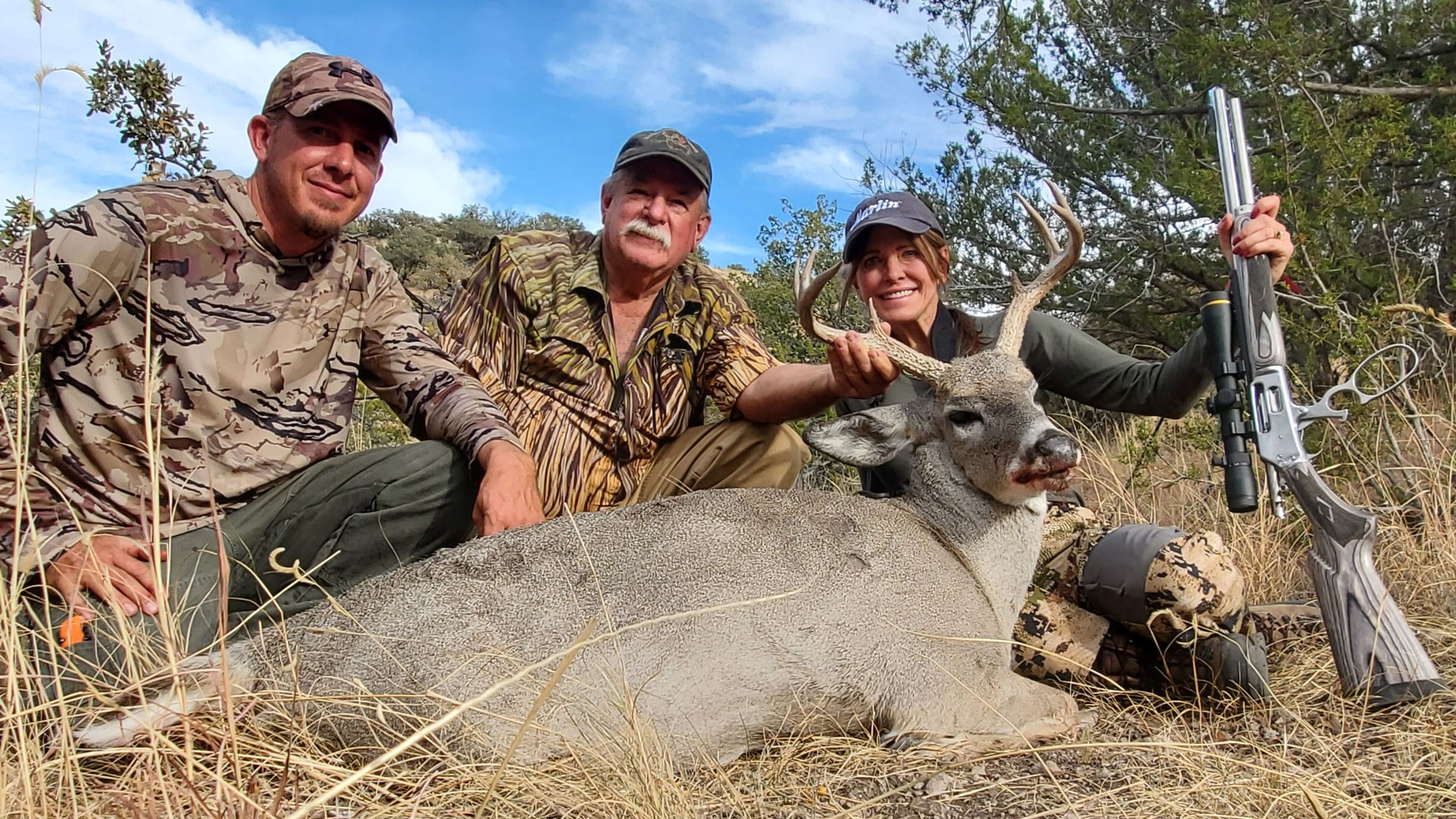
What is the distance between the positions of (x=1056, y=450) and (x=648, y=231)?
2.37 meters

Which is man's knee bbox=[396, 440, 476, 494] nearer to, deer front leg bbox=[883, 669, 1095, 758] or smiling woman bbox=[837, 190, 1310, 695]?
smiling woman bbox=[837, 190, 1310, 695]

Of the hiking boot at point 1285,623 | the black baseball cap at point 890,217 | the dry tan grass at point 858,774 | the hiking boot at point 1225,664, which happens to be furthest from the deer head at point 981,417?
the hiking boot at point 1285,623

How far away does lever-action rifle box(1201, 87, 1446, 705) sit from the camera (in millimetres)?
3375

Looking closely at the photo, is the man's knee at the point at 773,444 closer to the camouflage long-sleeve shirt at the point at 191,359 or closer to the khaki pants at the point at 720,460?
the khaki pants at the point at 720,460

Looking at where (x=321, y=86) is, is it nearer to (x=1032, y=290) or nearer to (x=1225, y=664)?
(x=1032, y=290)

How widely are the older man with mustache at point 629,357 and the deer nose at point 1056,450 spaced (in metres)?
1.41

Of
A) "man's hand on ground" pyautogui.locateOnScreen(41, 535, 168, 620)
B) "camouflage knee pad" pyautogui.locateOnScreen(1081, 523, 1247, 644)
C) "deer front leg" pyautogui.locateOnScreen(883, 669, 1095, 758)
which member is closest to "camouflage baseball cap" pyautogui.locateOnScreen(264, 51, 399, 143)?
"man's hand on ground" pyautogui.locateOnScreen(41, 535, 168, 620)

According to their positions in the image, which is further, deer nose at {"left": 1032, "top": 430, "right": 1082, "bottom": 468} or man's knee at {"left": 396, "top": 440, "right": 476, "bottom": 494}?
man's knee at {"left": 396, "top": 440, "right": 476, "bottom": 494}

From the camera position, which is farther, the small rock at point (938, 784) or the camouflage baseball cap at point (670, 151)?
the camouflage baseball cap at point (670, 151)

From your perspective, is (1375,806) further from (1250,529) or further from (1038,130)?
(1038,130)

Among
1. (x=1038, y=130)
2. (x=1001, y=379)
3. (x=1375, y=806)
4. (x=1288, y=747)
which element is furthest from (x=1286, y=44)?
(x=1375, y=806)

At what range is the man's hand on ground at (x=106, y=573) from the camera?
3042mm

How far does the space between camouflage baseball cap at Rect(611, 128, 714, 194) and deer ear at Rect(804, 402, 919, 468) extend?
1588 millimetres

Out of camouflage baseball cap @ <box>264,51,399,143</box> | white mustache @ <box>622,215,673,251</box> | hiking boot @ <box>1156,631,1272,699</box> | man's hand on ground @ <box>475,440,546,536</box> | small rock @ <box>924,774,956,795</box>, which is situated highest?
camouflage baseball cap @ <box>264,51,399,143</box>
